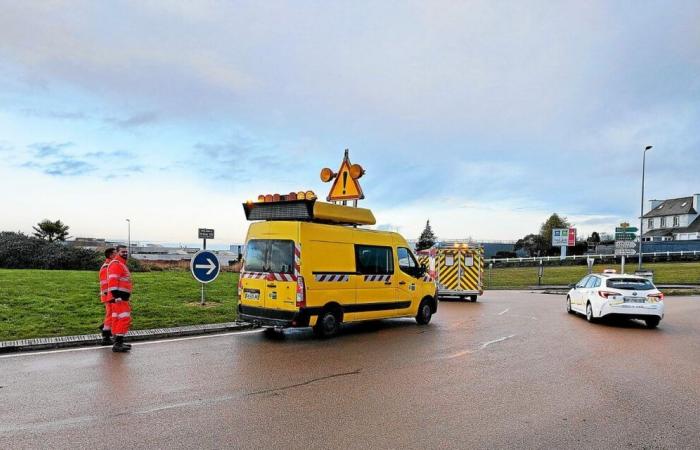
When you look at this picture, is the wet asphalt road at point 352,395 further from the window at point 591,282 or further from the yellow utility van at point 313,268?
the window at point 591,282

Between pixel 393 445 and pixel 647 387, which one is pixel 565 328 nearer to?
pixel 647 387

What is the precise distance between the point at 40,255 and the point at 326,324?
20291 mm

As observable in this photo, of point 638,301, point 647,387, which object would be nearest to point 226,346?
point 647,387

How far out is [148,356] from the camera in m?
7.98

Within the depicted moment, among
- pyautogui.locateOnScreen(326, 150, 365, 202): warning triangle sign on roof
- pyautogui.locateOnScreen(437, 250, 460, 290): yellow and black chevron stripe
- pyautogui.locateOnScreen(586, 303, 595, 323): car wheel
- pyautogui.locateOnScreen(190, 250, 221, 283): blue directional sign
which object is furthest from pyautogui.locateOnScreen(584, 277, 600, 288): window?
pyautogui.locateOnScreen(190, 250, 221, 283): blue directional sign

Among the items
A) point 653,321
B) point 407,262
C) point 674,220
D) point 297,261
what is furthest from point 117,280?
point 674,220

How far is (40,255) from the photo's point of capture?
80.4 ft

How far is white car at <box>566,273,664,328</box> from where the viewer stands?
1353cm

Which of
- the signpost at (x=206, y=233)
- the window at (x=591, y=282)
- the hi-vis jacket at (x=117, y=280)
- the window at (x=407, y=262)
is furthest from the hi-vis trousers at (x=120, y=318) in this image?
the window at (x=591, y=282)

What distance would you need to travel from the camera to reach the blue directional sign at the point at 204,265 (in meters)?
12.1

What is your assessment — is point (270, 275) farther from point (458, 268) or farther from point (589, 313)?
point (458, 268)

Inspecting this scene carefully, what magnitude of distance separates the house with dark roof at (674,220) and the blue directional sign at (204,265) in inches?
3032

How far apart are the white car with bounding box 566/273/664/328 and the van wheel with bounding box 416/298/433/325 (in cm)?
487

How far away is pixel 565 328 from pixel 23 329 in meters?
11.9
